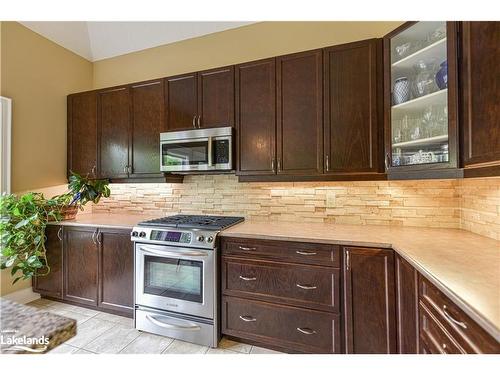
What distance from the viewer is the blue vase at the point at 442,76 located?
1434 mm

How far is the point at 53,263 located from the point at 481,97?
12.0 feet

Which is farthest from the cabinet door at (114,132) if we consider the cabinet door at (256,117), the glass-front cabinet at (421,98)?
the glass-front cabinet at (421,98)

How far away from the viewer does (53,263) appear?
8.05ft

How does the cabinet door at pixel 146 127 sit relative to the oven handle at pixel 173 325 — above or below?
above

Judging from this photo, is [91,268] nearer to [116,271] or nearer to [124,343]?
[116,271]

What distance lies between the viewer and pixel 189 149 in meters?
2.30

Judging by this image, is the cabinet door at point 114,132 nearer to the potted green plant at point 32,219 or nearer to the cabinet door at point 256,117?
the potted green plant at point 32,219

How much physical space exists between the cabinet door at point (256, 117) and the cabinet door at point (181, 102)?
0.48 m

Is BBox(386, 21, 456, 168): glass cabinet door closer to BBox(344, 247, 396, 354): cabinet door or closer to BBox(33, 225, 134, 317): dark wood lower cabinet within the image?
BBox(344, 247, 396, 354): cabinet door

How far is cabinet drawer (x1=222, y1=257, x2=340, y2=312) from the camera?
163 centimetres

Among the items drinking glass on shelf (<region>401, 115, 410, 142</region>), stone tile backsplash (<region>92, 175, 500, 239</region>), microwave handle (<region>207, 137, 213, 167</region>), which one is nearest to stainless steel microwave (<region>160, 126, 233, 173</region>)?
microwave handle (<region>207, 137, 213, 167</region>)

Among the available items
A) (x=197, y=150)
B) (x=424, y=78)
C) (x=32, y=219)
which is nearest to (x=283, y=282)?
(x=197, y=150)
